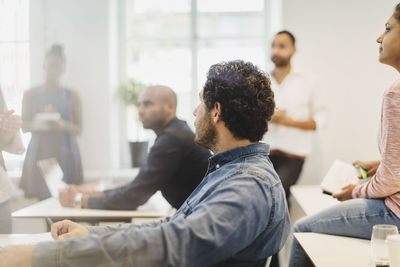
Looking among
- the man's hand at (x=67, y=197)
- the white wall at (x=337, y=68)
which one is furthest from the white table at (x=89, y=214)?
the white wall at (x=337, y=68)

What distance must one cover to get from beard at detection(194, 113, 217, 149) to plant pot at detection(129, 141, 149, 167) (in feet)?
8.25

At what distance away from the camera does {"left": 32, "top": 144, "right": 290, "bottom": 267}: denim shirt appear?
2.75 feet

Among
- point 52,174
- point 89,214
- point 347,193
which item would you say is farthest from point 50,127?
point 347,193

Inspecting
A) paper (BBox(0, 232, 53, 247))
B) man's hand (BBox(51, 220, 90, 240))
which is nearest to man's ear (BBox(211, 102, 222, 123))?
man's hand (BBox(51, 220, 90, 240))

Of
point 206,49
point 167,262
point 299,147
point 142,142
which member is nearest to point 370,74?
point 299,147

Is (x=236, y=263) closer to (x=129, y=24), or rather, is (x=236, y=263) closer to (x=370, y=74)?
(x=370, y=74)

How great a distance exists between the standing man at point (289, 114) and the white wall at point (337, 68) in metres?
0.42

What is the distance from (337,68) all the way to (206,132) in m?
2.37

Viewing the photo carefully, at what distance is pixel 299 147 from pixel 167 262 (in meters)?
2.13

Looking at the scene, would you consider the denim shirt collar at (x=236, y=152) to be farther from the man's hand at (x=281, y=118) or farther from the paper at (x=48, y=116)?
the man's hand at (x=281, y=118)

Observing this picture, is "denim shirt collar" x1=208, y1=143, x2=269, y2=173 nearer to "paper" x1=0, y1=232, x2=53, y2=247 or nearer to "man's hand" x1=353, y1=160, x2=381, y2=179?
"paper" x1=0, y1=232, x2=53, y2=247

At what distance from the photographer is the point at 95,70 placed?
11.6ft

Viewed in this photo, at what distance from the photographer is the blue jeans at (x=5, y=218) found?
1402mm

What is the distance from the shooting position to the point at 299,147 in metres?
2.84
